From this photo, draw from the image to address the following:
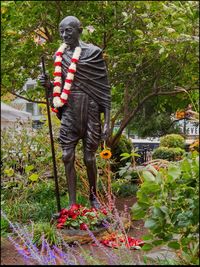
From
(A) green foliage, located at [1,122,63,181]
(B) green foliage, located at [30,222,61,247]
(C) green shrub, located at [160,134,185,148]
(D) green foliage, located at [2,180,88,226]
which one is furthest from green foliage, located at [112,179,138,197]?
(C) green shrub, located at [160,134,185,148]

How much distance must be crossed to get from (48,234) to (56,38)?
6795mm

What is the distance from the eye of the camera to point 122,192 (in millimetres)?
10039

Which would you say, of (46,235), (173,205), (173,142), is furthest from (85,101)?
(173,142)

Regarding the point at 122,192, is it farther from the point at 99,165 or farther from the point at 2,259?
the point at 2,259

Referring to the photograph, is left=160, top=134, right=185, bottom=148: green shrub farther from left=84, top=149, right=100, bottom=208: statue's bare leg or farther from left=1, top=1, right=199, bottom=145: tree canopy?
left=84, top=149, right=100, bottom=208: statue's bare leg

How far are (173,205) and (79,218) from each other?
314 centimetres

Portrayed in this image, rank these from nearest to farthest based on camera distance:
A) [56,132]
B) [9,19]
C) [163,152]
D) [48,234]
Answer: [48,234] < [56,132] < [9,19] < [163,152]

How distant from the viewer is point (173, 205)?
3.05 m

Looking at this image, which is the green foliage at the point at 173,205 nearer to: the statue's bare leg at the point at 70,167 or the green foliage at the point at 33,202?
the statue's bare leg at the point at 70,167

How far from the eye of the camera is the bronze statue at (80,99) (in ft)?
20.5

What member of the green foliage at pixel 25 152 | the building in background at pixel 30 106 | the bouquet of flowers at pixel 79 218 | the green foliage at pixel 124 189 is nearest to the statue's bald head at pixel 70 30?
the bouquet of flowers at pixel 79 218

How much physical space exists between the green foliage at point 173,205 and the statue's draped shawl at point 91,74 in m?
3.37

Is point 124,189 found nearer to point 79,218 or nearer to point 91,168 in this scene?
point 91,168

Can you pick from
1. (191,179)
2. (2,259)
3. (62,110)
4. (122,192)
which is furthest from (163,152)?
(191,179)
